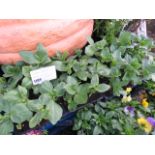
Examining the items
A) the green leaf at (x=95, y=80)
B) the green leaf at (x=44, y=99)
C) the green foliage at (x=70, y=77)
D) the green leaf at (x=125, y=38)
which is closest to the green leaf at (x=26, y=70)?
the green foliage at (x=70, y=77)

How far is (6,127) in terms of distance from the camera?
1.10m

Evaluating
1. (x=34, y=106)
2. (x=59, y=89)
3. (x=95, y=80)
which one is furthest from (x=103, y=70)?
(x=34, y=106)

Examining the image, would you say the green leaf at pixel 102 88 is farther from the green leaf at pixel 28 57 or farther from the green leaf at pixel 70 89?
the green leaf at pixel 28 57

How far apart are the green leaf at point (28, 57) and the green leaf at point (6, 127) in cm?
22

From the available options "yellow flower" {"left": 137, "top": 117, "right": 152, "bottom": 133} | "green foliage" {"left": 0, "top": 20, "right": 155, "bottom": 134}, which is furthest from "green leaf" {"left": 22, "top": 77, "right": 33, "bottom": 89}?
"yellow flower" {"left": 137, "top": 117, "right": 152, "bottom": 133}

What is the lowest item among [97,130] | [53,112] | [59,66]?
[97,130]

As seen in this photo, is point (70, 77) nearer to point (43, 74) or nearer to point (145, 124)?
point (43, 74)

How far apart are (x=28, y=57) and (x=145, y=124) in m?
0.46

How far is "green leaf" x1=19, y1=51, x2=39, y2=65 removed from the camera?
1192 millimetres

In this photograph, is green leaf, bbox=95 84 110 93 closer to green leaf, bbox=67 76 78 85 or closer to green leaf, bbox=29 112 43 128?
green leaf, bbox=67 76 78 85

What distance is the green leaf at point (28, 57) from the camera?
1.19m

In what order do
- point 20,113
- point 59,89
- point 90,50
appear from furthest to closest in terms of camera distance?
point 90,50 → point 59,89 → point 20,113

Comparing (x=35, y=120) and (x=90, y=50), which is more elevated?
(x=90, y=50)
